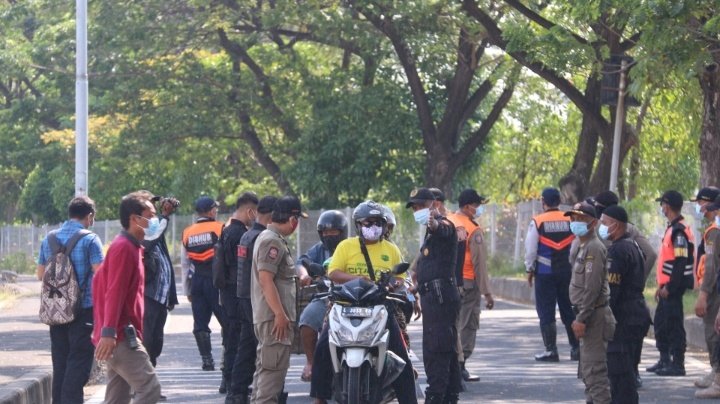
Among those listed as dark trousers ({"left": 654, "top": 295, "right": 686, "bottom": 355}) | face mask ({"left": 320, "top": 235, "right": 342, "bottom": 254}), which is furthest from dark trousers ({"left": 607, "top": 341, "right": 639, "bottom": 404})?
dark trousers ({"left": 654, "top": 295, "right": 686, "bottom": 355})

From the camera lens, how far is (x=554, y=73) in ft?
78.0

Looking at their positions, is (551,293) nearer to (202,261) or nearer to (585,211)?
(202,261)

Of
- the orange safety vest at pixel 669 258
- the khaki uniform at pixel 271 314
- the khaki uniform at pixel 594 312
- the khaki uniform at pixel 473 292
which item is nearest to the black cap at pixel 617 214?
the khaki uniform at pixel 594 312

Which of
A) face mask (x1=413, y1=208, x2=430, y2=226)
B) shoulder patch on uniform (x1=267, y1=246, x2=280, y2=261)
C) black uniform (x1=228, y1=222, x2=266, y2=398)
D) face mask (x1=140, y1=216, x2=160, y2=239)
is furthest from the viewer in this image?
black uniform (x1=228, y1=222, x2=266, y2=398)

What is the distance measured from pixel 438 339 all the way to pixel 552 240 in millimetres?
4668

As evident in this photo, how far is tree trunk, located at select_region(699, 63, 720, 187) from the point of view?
18.2 meters

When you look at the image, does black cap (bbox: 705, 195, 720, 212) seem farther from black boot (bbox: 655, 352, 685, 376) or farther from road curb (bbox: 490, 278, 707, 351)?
road curb (bbox: 490, 278, 707, 351)

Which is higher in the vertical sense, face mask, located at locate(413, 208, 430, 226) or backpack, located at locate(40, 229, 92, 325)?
face mask, located at locate(413, 208, 430, 226)

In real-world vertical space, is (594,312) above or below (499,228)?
below

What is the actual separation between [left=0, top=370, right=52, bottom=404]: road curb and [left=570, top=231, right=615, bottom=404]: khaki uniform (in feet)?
13.6

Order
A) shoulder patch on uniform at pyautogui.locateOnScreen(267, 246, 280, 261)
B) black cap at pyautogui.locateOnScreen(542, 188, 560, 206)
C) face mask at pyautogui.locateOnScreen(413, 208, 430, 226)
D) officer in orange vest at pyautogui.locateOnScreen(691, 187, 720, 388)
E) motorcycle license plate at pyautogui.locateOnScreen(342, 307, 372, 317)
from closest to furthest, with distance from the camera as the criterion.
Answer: motorcycle license plate at pyautogui.locateOnScreen(342, 307, 372, 317) < shoulder patch on uniform at pyautogui.locateOnScreen(267, 246, 280, 261) < face mask at pyautogui.locateOnScreen(413, 208, 430, 226) < officer in orange vest at pyautogui.locateOnScreen(691, 187, 720, 388) < black cap at pyautogui.locateOnScreen(542, 188, 560, 206)

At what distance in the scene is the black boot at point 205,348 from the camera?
14828mm

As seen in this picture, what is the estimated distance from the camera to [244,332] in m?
11.5

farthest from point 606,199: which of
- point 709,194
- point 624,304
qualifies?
point 709,194
